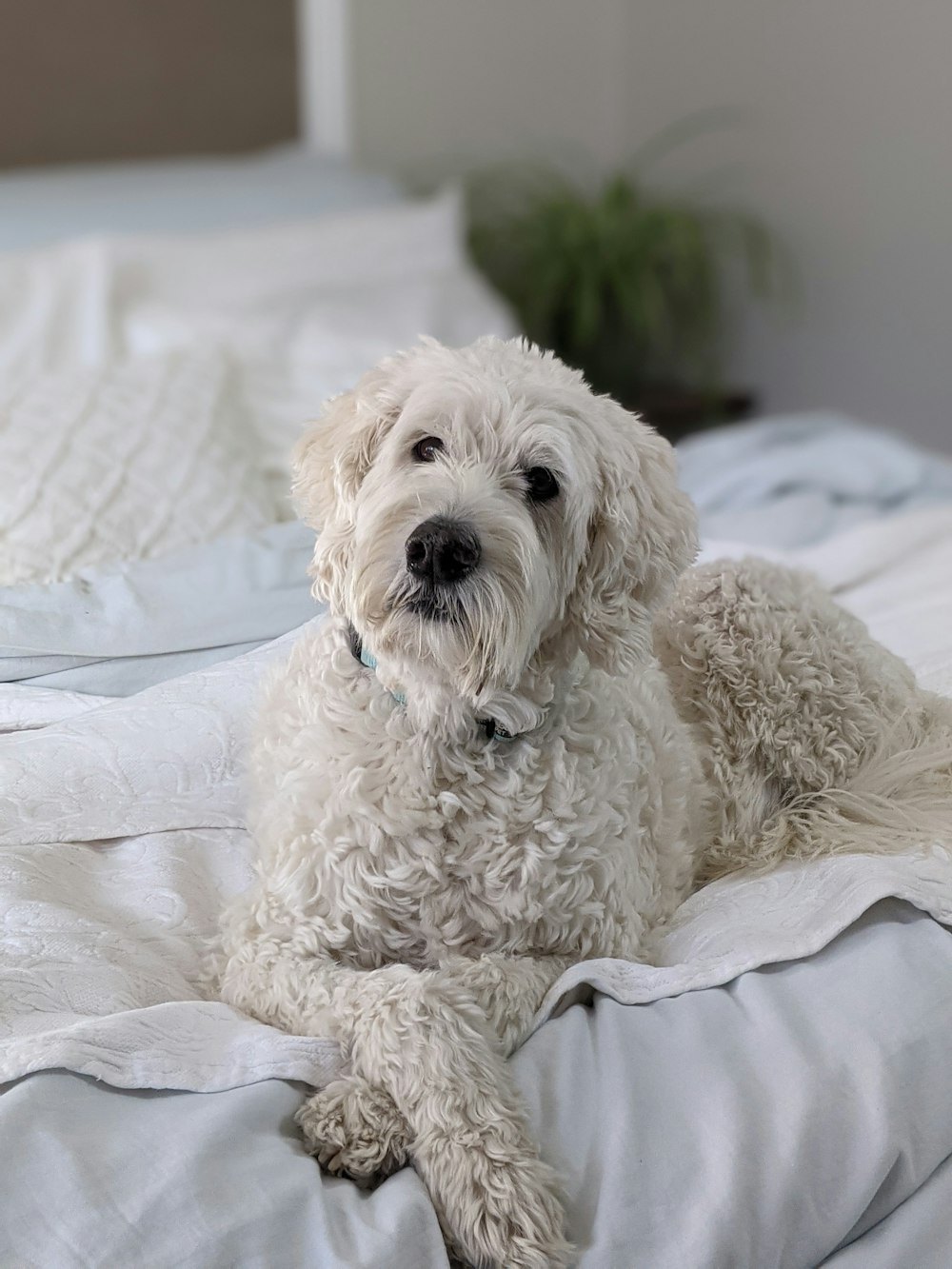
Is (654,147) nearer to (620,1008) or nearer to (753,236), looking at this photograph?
(753,236)

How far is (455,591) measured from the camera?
3.76 ft

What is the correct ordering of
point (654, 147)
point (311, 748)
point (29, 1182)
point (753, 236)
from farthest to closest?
1. point (654, 147)
2. point (753, 236)
3. point (311, 748)
4. point (29, 1182)

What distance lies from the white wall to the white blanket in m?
2.73

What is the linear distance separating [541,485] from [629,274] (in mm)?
2829

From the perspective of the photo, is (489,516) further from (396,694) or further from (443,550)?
(396,694)

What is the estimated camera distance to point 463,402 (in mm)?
1205

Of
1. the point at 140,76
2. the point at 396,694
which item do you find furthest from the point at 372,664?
the point at 140,76

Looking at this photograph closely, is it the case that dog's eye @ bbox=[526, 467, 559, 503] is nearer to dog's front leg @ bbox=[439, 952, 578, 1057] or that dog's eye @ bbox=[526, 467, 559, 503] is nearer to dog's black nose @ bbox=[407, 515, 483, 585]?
dog's black nose @ bbox=[407, 515, 483, 585]

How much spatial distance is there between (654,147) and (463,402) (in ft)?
11.5

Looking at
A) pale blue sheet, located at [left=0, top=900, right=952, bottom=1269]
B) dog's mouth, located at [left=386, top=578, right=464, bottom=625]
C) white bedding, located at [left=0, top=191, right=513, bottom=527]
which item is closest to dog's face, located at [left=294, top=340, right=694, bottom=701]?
dog's mouth, located at [left=386, top=578, right=464, bottom=625]

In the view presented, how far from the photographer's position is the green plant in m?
3.85

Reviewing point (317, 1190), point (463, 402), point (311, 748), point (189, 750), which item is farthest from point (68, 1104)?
point (463, 402)

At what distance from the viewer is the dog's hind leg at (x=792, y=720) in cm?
151

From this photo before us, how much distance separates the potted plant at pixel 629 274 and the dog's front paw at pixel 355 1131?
9.56 feet
